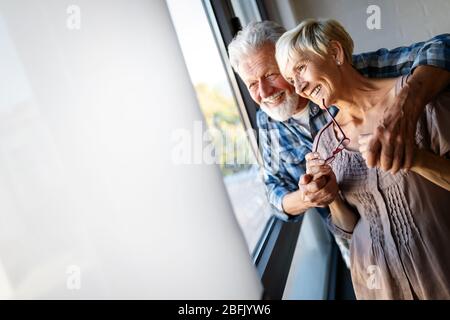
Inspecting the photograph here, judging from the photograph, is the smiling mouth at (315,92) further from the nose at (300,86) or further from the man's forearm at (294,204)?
the man's forearm at (294,204)

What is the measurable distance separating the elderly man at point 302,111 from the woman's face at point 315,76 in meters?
0.02

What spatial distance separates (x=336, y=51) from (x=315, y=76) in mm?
44

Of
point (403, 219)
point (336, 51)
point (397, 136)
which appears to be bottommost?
point (403, 219)

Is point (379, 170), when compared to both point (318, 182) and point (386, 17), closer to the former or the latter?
point (318, 182)

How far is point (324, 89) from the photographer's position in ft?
1.55

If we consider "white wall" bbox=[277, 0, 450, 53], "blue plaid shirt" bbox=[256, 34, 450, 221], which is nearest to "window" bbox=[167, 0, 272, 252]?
"blue plaid shirt" bbox=[256, 34, 450, 221]

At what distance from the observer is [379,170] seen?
18.0 inches

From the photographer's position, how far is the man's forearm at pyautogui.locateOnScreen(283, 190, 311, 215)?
0.55 meters

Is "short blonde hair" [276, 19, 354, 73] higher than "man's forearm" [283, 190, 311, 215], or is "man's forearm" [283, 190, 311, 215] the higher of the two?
"short blonde hair" [276, 19, 354, 73]

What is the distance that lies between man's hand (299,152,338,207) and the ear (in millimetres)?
129

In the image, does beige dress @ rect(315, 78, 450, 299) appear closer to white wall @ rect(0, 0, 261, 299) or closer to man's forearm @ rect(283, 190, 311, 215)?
man's forearm @ rect(283, 190, 311, 215)

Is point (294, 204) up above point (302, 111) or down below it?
below

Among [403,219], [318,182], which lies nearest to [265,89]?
[318,182]
